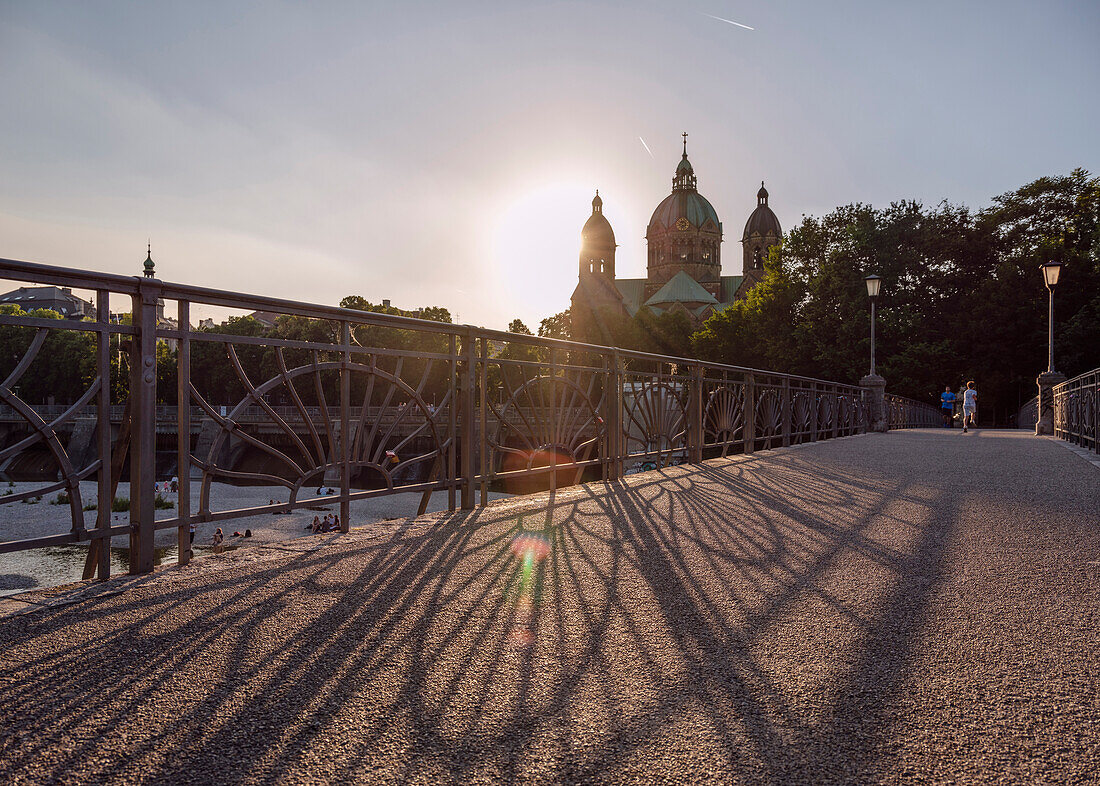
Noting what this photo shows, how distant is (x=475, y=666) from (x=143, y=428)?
2.18 meters

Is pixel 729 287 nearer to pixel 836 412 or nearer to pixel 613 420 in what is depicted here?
pixel 836 412

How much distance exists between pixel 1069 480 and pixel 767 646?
22.0 feet

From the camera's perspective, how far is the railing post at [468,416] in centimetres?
548

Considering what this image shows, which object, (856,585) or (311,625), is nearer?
(311,625)

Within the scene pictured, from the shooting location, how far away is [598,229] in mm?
112000

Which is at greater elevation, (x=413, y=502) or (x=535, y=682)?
(x=535, y=682)

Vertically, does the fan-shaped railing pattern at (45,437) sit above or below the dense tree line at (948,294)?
below

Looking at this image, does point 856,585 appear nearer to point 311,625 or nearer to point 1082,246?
point 311,625

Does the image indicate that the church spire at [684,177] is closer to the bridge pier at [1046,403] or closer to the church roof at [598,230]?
the church roof at [598,230]

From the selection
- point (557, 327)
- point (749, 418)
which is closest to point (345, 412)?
point (749, 418)

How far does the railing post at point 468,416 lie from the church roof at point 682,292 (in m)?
93.9

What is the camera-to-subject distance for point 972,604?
3156mm

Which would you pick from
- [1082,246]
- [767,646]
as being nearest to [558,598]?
[767,646]

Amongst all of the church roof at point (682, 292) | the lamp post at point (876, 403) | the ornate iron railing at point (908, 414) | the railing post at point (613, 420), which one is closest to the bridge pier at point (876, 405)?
the lamp post at point (876, 403)
